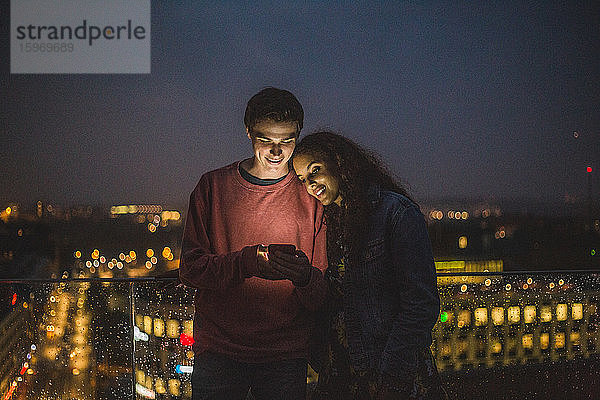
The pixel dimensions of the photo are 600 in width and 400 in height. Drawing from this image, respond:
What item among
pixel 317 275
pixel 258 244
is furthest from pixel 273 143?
pixel 317 275

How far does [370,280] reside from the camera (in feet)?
5.22

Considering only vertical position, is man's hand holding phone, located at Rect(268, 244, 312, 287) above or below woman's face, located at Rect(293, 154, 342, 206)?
below

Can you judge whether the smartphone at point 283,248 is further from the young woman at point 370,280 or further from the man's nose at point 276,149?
the man's nose at point 276,149

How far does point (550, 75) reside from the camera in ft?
59.2

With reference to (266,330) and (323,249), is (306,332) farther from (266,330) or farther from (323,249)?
(323,249)

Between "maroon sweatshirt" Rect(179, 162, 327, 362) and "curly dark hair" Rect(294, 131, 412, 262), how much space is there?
8 cm

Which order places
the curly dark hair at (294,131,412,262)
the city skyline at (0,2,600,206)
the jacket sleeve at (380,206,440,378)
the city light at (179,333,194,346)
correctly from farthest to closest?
the city skyline at (0,2,600,206)
the city light at (179,333,194,346)
the curly dark hair at (294,131,412,262)
the jacket sleeve at (380,206,440,378)

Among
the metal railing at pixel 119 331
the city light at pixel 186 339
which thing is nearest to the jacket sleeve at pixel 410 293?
the metal railing at pixel 119 331

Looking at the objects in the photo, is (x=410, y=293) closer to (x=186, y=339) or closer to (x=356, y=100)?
(x=186, y=339)

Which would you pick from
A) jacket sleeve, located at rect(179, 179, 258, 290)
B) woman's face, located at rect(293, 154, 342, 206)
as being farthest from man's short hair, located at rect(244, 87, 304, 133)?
Answer: jacket sleeve, located at rect(179, 179, 258, 290)

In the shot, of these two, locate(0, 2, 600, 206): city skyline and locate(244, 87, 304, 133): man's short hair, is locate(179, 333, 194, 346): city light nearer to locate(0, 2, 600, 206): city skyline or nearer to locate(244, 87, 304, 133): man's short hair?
locate(244, 87, 304, 133): man's short hair

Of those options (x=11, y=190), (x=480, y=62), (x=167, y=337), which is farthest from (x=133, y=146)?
(x=167, y=337)

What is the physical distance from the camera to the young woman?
1.53 meters

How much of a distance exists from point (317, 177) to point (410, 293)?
399 mm
